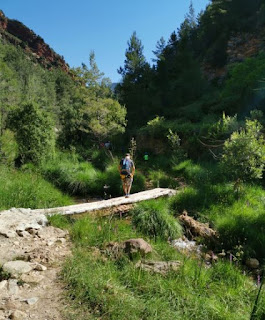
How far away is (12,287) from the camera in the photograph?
3355 millimetres

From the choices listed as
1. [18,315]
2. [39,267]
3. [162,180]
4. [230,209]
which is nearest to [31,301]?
[18,315]

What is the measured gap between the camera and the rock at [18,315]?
2777 millimetres

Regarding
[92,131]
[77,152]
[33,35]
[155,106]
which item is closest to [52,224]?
[77,152]

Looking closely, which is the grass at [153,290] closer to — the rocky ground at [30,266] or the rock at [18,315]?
the rocky ground at [30,266]

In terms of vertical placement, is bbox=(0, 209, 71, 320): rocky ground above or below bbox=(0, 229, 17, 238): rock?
below

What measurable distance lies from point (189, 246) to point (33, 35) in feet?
304

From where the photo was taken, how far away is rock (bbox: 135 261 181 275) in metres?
4.01

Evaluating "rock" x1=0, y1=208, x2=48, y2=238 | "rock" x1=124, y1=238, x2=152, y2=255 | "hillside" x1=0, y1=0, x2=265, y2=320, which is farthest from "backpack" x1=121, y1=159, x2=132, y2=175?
"rock" x1=124, y1=238, x2=152, y2=255

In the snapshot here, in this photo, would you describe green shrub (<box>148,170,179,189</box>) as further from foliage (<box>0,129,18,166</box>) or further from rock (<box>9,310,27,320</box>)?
rock (<box>9,310,27,320</box>)

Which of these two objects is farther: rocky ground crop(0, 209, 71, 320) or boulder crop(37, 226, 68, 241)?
boulder crop(37, 226, 68, 241)

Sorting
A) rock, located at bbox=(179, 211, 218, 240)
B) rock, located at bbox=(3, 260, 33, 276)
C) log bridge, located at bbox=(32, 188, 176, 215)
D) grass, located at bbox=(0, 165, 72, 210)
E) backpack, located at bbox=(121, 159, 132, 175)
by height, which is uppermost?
backpack, located at bbox=(121, 159, 132, 175)

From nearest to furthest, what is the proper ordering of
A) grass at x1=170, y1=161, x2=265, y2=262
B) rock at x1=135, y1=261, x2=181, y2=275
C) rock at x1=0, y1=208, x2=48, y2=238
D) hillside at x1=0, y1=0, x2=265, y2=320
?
hillside at x1=0, y1=0, x2=265, y2=320 < rock at x1=135, y1=261, x2=181, y2=275 < rock at x1=0, y1=208, x2=48, y2=238 < grass at x1=170, y1=161, x2=265, y2=262

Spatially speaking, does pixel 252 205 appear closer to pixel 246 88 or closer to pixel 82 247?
pixel 82 247

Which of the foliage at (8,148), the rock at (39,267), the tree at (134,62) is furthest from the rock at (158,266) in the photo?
the tree at (134,62)
